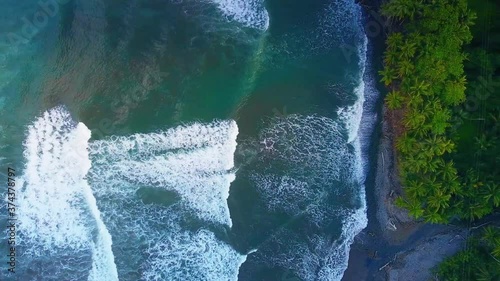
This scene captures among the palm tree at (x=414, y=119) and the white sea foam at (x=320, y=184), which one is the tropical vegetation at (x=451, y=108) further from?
the white sea foam at (x=320, y=184)

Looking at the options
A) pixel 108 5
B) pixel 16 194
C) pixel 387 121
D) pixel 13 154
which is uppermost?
pixel 108 5

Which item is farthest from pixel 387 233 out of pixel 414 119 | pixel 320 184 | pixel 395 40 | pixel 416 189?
pixel 395 40

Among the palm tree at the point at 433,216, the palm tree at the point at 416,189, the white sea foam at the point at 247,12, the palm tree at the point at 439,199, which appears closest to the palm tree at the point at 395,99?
the palm tree at the point at 416,189

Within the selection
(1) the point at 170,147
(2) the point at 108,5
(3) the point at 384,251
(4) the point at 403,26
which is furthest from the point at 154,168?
(4) the point at 403,26

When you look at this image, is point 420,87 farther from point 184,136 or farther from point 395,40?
point 184,136

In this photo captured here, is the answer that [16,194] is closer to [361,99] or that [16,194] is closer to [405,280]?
[361,99]
